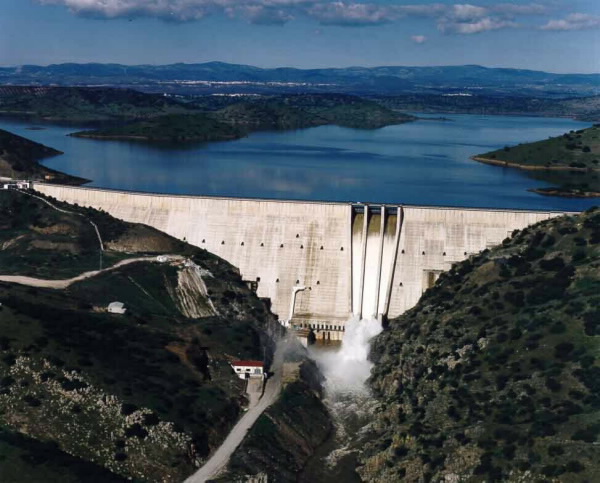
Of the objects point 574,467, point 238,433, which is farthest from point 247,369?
point 574,467

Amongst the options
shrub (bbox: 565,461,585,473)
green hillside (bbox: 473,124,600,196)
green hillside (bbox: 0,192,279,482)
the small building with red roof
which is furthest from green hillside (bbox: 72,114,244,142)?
shrub (bbox: 565,461,585,473)

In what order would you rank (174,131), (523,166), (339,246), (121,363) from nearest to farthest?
(121,363), (339,246), (523,166), (174,131)

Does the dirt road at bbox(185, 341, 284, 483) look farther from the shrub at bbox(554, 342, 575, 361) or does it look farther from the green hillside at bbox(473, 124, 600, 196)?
the green hillside at bbox(473, 124, 600, 196)

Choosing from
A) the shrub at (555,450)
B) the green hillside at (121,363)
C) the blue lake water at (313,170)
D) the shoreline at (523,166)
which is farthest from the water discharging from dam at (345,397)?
the shoreline at (523,166)

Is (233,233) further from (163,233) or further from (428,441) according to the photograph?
(428,441)

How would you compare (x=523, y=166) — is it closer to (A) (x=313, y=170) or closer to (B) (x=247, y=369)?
(A) (x=313, y=170)

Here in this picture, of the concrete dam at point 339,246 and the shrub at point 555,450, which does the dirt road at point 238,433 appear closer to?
the concrete dam at point 339,246
